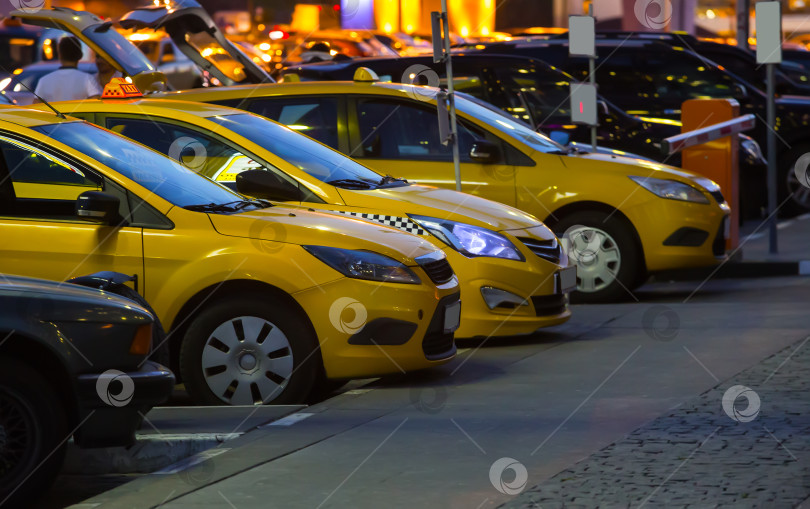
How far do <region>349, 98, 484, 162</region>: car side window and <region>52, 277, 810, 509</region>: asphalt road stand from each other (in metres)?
1.60

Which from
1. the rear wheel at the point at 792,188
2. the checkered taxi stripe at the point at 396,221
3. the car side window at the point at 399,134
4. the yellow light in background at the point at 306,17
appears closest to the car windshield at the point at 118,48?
the car side window at the point at 399,134

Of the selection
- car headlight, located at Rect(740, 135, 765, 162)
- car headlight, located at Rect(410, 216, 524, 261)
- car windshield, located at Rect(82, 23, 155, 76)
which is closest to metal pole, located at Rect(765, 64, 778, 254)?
car headlight, located at Rect(740, 135, 765, 162)

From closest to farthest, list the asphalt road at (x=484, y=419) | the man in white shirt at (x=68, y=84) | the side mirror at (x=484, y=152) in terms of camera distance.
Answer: the asphalt road at (x=484, y=419) < the side mirror at (x=484, y=152) < the man in white shirt at (x=68, y=84)

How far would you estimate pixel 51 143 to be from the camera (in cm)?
720

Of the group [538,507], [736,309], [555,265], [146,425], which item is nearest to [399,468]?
[538,507]

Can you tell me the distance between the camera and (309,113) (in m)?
Result: 10.7

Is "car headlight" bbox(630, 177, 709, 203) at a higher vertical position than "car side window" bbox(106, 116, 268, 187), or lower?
lower

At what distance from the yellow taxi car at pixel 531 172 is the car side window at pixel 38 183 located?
11.8 ft

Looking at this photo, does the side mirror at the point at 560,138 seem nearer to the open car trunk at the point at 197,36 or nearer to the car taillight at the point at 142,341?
the open car trunk at the point at 197,36

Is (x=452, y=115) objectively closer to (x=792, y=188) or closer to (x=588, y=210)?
(x=588, y=210)

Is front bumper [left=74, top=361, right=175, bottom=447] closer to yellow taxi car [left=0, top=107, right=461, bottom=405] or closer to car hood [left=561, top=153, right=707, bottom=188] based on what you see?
yellow taxi car [left=0, top=107, right=461, bottom=405]

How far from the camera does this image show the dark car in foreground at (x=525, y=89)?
14367 mm

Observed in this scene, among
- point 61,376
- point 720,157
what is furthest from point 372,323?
point 720,157

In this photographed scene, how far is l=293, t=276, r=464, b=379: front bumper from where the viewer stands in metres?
7.08
